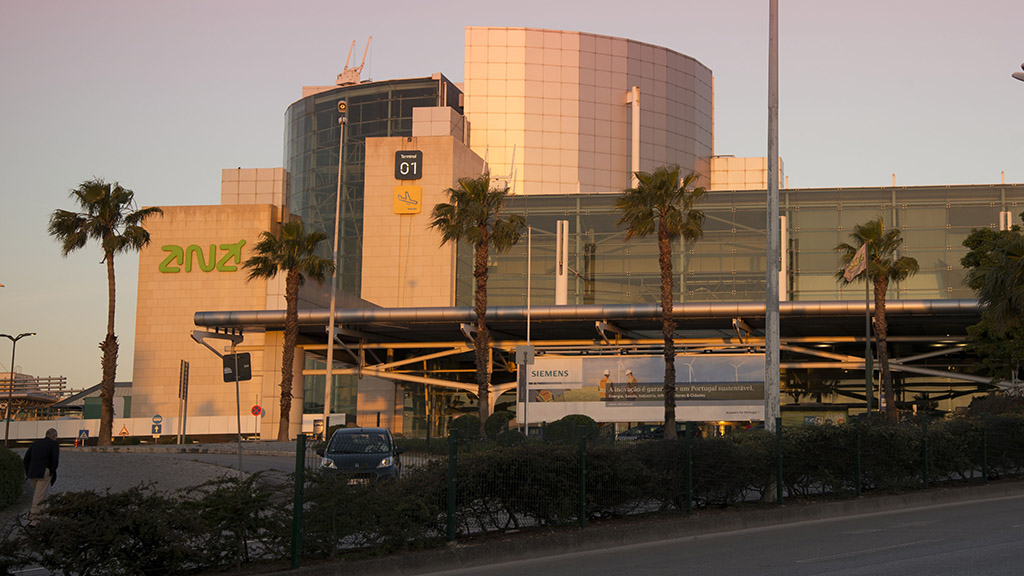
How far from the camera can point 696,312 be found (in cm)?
5375

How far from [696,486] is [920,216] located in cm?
5148

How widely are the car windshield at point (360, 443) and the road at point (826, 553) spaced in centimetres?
863

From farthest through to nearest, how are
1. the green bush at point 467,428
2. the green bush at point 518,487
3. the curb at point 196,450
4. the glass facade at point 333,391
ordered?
the glass facade at point 333,391 < the curb at point 196,450 < the green bush at point 467,428 < the green bush at point 518,487

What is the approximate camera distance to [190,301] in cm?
6981

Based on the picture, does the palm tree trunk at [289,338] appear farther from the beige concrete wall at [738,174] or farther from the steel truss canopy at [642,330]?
the beige concrete wall at [738,174]

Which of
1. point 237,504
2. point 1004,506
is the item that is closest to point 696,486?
point 1004,506

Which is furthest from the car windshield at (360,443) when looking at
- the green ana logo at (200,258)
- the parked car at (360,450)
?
the green ana logo at (200,258)

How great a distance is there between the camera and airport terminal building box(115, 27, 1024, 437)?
55.2 meters

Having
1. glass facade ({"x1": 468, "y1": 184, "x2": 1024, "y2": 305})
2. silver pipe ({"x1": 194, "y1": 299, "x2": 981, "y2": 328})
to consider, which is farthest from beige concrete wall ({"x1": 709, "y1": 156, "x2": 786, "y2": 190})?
silver pipe ({"x1": 194, "y1": 299, "x2": 981, "y2": 328})

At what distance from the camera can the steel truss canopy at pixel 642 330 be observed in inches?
2087

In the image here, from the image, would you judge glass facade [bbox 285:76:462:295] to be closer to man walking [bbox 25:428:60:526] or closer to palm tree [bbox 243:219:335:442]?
palm tree [bbox 243:219:335:442]

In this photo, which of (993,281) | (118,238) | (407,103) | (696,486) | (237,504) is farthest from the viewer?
(407,103)

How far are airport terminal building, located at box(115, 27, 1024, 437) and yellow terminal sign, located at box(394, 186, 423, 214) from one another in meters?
0.11

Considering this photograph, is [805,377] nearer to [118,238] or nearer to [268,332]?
[268,332]
